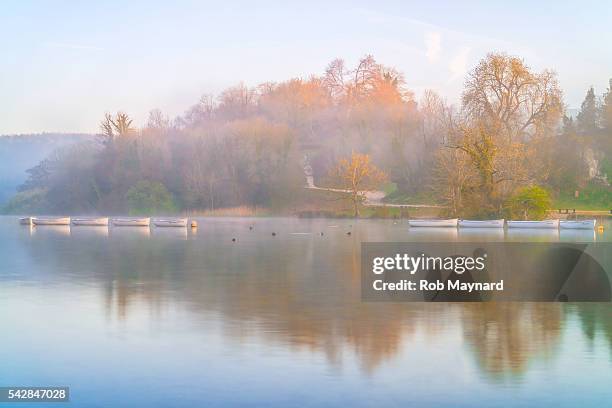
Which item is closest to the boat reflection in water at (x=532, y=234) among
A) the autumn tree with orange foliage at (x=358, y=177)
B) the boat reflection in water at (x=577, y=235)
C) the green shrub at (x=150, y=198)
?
the boat reflection in water at (x=577, y=235)

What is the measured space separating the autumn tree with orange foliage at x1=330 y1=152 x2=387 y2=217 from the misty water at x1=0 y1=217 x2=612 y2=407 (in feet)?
204

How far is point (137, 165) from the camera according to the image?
114 meters

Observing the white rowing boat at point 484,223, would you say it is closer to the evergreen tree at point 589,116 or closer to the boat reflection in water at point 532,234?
the boat reflection in water at point 532,234

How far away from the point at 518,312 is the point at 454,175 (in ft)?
167

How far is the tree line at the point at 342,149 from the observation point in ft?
249

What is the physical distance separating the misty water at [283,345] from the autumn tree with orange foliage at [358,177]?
2451 inches

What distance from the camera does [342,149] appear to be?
114m

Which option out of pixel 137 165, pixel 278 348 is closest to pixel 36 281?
pixel 278 348

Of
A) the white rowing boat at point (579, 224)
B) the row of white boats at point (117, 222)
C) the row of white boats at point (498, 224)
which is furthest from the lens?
the row of white boats at point (117, 222)

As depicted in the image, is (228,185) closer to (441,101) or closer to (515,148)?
(441,101)

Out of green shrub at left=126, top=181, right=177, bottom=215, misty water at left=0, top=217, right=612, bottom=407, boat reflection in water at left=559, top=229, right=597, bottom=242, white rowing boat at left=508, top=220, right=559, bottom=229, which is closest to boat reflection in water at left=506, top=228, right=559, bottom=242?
white rowing boat at left=508, top=220, right=559, bottom=229

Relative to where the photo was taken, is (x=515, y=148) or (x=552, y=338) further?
(x=515, y=148)

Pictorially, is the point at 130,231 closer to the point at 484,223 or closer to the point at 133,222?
the point at 133,222

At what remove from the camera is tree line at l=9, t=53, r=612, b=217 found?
75.9 metres
